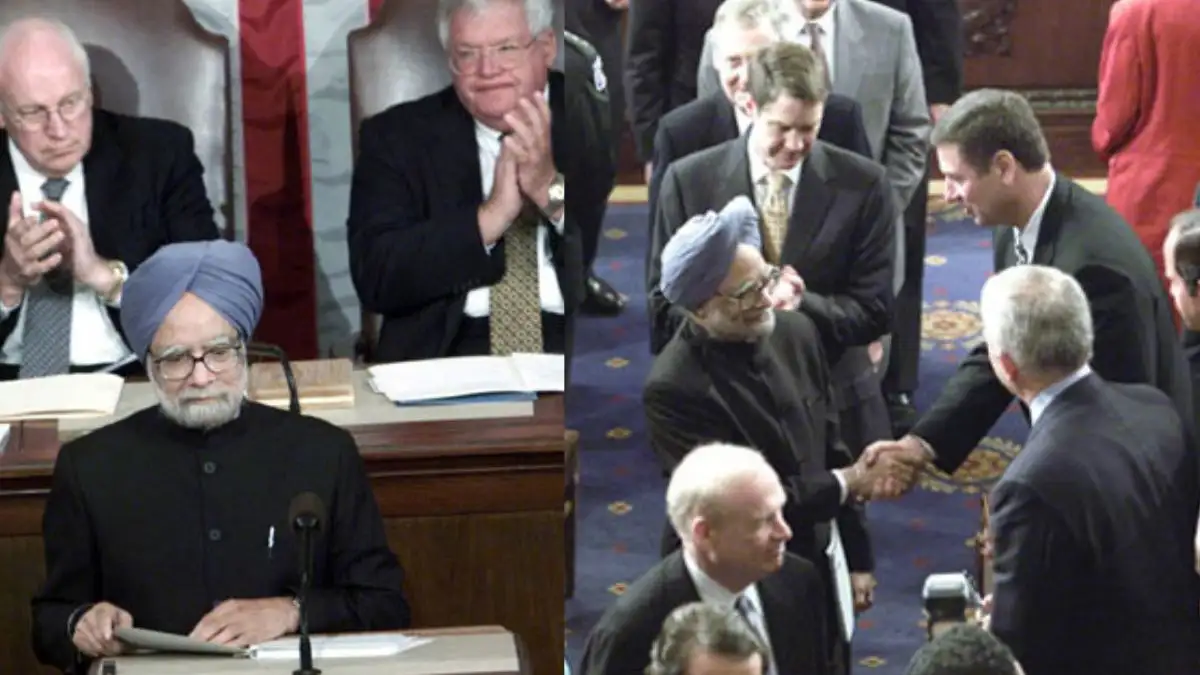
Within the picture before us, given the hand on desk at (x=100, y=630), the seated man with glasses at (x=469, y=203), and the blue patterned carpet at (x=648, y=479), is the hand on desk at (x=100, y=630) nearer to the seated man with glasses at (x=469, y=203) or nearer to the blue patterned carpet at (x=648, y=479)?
the blue patterned carpet at (x=648, y=479)

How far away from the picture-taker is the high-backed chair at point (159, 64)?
13.9 ft

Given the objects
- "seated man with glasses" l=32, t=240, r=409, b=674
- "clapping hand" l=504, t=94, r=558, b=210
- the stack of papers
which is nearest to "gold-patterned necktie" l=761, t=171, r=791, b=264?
"seated man with glasses" l=32, t=240, r=409, b=674

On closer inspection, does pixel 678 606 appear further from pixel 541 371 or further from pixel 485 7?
pixel 485 7

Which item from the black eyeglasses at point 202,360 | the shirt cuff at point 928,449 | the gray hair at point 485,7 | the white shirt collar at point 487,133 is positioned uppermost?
the gray hair at point 485,7

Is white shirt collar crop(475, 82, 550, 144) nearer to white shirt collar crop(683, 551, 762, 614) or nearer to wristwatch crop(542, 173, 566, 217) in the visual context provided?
wristwatch crop(542, 173, 566, 217)

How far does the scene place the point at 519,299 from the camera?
13.8ft

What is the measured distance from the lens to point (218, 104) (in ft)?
14.0

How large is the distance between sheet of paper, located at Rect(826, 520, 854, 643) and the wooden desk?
1069mm

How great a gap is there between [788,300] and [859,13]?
0.34 m

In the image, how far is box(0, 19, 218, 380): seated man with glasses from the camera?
4.08 metres

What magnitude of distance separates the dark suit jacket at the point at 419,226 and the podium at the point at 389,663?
1.13 metres

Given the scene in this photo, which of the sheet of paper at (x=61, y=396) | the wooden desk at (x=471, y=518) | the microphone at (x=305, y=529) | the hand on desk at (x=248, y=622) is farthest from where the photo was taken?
the sheet of paper at (x=61, y=396)

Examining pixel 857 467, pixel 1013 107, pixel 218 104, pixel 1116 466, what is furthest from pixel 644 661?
pixel 218 104

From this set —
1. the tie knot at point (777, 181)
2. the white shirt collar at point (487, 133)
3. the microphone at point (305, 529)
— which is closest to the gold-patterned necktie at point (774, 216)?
the tie knot at point (777, 181)
